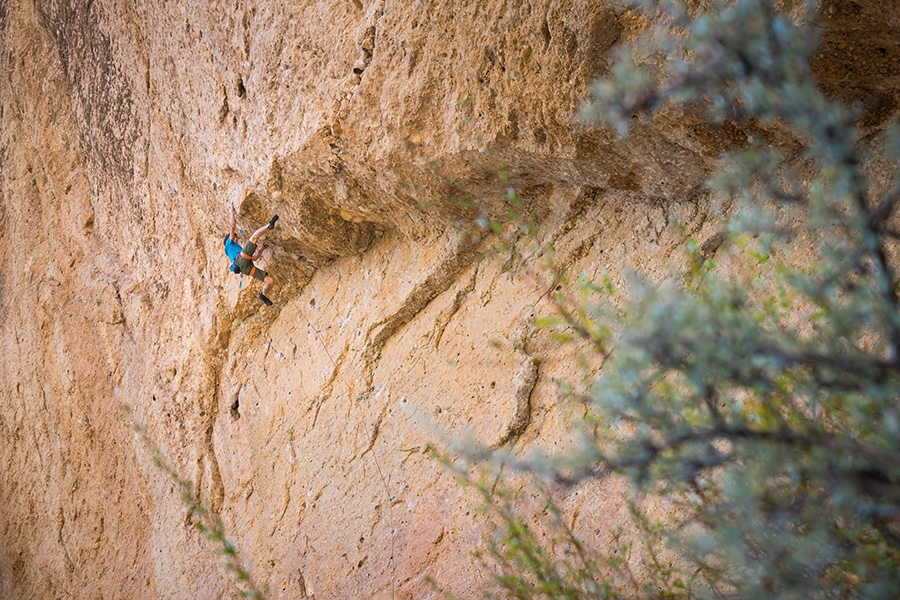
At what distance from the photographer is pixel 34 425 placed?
798cm

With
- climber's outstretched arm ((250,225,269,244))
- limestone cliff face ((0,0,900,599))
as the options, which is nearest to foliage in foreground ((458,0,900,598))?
limestone cliff face ((0,0,900,599))

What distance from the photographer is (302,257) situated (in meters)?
5.68

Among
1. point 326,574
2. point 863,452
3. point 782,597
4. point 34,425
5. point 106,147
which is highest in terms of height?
point 106,147

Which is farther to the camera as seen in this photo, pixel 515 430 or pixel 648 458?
pixel 515 430

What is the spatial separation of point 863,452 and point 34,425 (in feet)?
26.9

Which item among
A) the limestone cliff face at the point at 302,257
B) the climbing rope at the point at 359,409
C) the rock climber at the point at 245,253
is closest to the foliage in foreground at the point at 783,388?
the limestone cliff face at the point at 302,257

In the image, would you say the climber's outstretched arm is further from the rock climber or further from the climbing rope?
the climbing rope

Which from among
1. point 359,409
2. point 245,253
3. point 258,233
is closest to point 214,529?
point 359,409

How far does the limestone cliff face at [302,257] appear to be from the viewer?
3705 millimetres

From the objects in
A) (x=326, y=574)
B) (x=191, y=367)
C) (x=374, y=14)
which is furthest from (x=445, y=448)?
(x=191, y=367)

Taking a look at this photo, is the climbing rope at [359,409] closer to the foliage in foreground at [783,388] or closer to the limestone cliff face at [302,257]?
the limestone cliff face at [302,257]

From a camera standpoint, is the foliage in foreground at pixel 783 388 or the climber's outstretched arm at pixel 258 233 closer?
the foliage in foreground at pixel 783 388

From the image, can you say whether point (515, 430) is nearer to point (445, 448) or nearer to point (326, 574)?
point (445, 448)

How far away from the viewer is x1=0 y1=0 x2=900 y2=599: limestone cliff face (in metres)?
3.71
